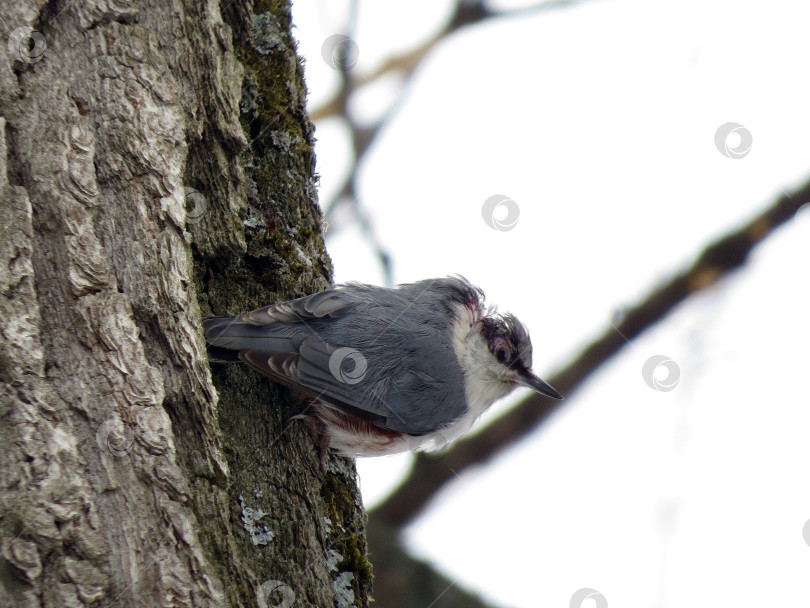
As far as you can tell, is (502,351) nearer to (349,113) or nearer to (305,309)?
(305,309)

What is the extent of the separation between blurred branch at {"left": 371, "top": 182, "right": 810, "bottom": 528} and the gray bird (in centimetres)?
48

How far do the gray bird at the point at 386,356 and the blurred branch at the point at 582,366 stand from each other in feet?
1.56

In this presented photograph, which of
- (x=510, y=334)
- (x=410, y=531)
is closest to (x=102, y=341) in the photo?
(x=510, y=334)

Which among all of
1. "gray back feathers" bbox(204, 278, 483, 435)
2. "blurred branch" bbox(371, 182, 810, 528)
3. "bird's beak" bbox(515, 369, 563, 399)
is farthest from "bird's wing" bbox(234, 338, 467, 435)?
"blurred branch" bbox(371, 182, 810, 528)

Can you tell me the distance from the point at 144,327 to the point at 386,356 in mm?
1274

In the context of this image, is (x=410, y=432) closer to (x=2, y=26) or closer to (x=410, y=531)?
(x=410, y=531)

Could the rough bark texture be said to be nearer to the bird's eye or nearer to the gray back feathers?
the gray back feathers

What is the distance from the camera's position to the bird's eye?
411cm

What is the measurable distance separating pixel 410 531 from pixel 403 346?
58.8 inches

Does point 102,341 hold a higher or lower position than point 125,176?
lower

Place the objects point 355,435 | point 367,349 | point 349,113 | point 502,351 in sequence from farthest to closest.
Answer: point 349,113, point 502,351, point 367,349, point 355,435

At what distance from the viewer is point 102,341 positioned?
2.06 meters

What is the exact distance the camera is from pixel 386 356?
330 centimetres

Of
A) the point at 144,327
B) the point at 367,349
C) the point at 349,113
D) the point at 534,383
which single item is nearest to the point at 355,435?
the point at 367,349
